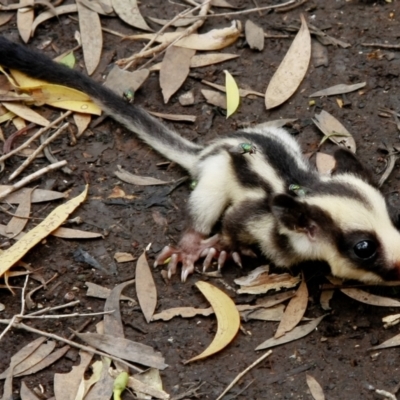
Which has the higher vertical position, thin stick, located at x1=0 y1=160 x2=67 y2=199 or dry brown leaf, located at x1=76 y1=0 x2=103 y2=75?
dry brown leaf, located at x1=76 y1=0 x2=103 y2=75

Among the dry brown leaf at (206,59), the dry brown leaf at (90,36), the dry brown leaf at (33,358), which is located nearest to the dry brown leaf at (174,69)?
the dry brown leaf at (206,59)

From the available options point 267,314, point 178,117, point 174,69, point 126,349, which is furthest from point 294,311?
point 174,69

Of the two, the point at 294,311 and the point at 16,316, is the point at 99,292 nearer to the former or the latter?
the point at 16,316

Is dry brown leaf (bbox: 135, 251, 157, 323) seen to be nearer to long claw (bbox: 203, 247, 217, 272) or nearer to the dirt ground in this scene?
the dirt ground

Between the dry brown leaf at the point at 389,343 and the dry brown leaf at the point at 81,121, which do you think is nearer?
the dry brown leaf at the point at 389,343

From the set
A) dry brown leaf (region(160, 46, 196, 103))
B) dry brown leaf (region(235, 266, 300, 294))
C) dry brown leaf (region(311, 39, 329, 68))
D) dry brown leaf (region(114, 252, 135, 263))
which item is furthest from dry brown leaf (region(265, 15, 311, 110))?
dry brown leaf (region(114, 252, 135, 263))

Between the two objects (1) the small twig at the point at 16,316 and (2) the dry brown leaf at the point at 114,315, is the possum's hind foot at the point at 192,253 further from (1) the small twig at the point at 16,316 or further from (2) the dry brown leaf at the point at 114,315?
(1) the small twig at the point at 16,316
